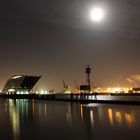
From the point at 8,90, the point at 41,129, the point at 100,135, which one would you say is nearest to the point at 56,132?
the point at 41,129

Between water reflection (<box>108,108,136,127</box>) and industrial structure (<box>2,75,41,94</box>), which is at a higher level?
industrial structure (<box>2,75,41,94</box>)

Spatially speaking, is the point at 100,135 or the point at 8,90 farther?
the point at 8,90

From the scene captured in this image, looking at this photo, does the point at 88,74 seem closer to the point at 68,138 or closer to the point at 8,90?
the point at 8,90

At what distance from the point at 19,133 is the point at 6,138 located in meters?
1.91

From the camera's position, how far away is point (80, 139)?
51.4 ft

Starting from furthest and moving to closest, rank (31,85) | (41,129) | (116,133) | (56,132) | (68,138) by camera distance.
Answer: (31,85) < (41,129) < (56,132) < (116,133) < (68,138)

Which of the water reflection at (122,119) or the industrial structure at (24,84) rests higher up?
the industrial structure at (24,84)

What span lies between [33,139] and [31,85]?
559 feet

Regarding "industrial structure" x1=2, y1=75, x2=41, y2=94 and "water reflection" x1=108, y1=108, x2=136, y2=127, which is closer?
"water reflection" x1=108, y1=108, x2=136, y2=127

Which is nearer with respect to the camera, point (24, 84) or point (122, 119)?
point (122, 119)

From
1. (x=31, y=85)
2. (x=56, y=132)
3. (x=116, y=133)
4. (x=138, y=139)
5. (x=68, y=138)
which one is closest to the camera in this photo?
(x=138, y=139)

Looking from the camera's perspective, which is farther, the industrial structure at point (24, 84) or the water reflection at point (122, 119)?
the industrial structure at point (24, 84)

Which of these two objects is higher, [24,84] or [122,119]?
[24,84]

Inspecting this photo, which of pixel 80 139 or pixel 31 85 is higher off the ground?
pixel 31 85
